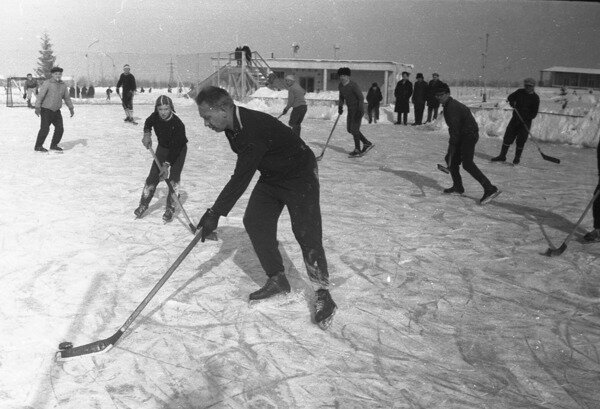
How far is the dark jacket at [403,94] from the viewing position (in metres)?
18.5

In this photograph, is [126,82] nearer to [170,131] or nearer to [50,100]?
[50,100]

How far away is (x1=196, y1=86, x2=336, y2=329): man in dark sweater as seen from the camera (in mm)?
3443

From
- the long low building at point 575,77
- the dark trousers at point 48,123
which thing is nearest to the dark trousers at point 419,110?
the dark trousers at point 48,123

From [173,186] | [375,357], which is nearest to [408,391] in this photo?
[375,357]

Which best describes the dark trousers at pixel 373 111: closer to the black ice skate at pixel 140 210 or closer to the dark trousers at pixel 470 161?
the dark trousers at pixel 470 161

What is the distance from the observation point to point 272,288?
423 centimetres

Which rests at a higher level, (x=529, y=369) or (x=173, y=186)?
(x=173, y=186)

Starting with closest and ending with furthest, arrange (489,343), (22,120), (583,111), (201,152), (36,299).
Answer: (489,343)
(36,299)
(201,152)
(583,111)
(22,120)

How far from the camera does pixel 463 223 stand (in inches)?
264

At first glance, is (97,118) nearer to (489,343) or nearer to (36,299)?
(36,299)

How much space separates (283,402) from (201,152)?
9458mm

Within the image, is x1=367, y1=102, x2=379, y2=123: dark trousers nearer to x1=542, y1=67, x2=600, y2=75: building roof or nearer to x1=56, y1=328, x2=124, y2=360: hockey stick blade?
x1=56, y1=328, x2=124, y2=360: hockey stick blade

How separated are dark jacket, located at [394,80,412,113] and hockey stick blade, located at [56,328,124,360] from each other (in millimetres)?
16419

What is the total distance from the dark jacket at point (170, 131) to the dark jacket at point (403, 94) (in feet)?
43.8
